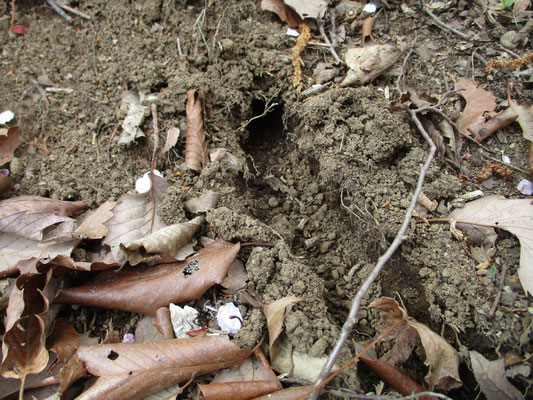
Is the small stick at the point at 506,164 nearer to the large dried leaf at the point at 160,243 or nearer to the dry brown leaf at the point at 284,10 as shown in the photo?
the dry brown leaf at the point at 284,10

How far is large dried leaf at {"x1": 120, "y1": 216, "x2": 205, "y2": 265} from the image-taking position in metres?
1.61

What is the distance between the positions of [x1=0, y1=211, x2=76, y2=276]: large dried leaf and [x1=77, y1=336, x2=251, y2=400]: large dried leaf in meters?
0.58

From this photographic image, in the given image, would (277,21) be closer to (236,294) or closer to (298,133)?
(298,133)

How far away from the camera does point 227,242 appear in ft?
5.67

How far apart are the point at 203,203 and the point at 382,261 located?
3.04 feet

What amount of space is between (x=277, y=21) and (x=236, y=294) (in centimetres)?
183

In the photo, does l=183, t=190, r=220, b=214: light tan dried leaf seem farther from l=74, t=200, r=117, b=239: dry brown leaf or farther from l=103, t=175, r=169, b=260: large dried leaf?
l=74, t=200, r=117, b=239: dry brown leaf

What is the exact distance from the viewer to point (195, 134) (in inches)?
80.1

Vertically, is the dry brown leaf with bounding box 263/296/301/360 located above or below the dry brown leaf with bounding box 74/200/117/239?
below

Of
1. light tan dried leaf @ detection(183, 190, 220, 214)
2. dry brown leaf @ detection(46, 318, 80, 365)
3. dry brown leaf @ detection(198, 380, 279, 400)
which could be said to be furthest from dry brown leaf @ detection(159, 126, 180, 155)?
dry brown leaf @ detection(198, 380, 279, 400)

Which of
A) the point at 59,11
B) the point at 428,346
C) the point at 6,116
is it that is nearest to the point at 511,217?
the point at 428,346

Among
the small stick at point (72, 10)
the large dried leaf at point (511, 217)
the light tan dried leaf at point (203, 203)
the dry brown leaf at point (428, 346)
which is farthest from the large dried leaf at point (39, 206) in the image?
the large dried leaf at point (511, 217)

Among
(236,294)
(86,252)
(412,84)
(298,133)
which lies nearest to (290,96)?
(298,133)

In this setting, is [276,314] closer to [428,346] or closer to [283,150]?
[428,346]
